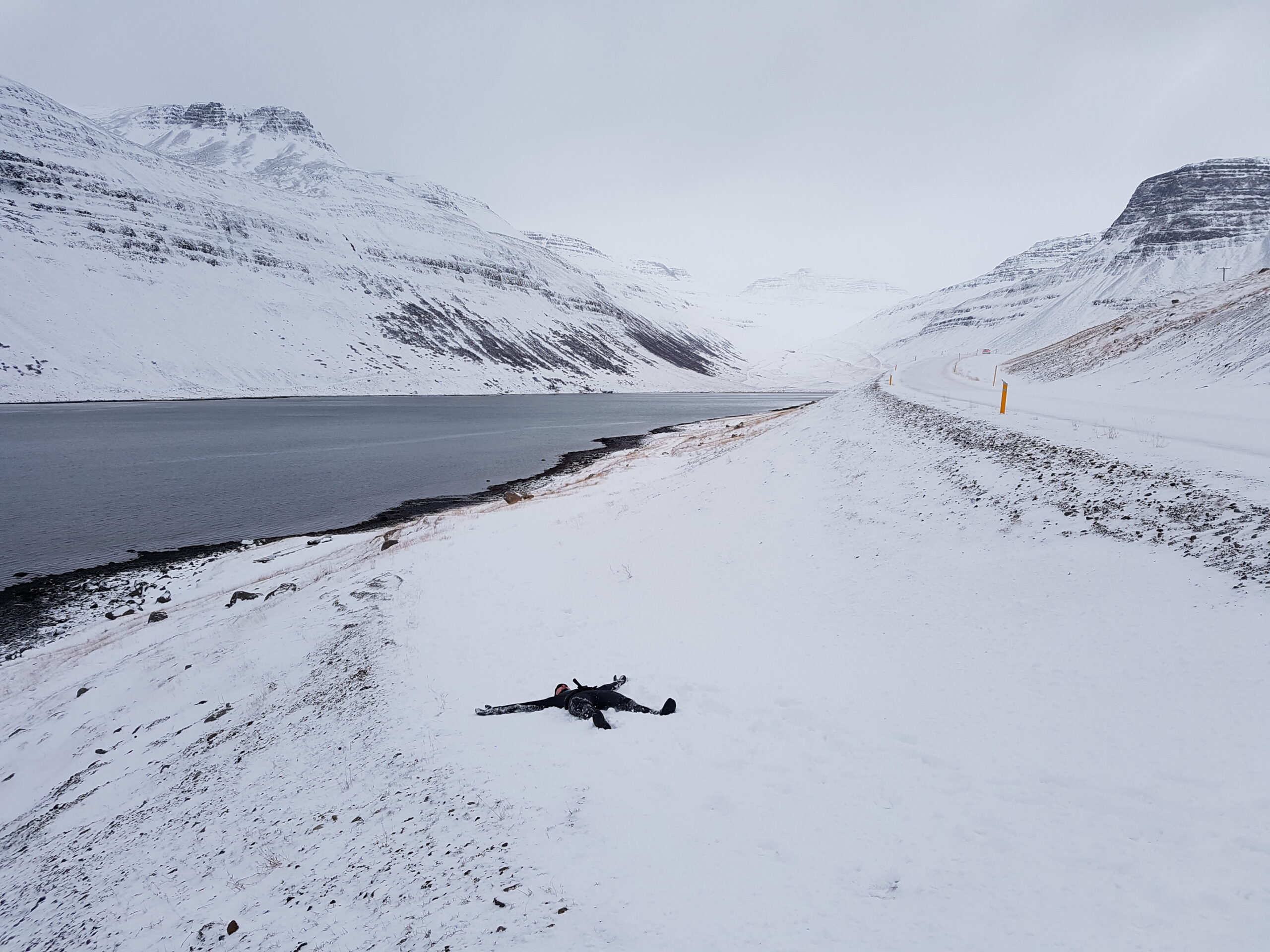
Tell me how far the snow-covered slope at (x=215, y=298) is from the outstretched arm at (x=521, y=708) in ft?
368

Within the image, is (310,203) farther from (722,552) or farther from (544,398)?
(722,552)

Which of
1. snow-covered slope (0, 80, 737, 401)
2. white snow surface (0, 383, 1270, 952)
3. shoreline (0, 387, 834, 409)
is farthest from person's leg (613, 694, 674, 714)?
snow-covered slope (0, 80, 737, 401)

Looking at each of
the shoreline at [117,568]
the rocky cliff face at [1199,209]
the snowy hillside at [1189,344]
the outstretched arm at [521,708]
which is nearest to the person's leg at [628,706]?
the outstretched arm at [521,708]

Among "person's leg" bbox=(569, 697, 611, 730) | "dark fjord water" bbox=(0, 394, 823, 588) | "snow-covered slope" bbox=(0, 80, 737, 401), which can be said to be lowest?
"person's leg" bbox=(569, 697, 611, 730)

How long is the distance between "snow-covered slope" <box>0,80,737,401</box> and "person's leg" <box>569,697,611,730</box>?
11340 centimetres

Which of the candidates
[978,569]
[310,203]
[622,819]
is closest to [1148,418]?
[978,569]

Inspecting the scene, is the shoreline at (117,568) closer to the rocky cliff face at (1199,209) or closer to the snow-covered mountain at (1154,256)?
the snow-covered mountain at (1154,256)

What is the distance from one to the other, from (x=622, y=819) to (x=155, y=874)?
6.18 m

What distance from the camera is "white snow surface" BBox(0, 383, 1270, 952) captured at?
15.7 ft

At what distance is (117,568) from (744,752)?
26848mm

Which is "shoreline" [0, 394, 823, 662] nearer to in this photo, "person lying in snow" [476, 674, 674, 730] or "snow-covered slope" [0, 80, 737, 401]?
"person lying in snow" [476, 674, 674, 730]

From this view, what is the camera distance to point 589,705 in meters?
8.57

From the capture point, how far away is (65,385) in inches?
3440

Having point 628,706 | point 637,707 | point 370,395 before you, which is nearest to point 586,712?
point 628,706
